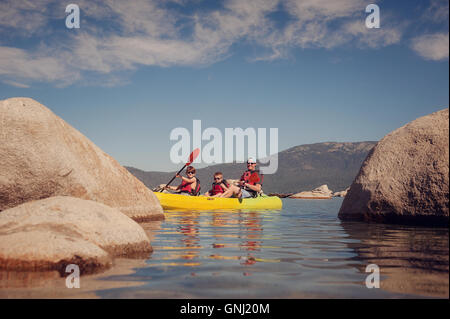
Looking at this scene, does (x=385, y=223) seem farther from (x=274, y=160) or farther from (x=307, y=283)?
(x=274, y=160)

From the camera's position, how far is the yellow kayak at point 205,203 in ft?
46.8

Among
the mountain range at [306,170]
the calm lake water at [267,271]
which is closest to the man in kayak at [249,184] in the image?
the calm lake water at [267,271]

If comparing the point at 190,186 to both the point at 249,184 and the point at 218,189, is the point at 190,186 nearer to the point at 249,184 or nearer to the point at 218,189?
the point at 218,189

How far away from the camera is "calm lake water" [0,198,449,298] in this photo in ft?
10.4

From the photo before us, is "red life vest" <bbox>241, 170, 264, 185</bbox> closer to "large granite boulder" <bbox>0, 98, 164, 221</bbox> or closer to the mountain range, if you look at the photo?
"large granite boulder" <bbox>0, 98, 164, 221</bbox>

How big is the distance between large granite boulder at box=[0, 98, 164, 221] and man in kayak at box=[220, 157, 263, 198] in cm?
846

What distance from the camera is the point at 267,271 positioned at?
3963 mm

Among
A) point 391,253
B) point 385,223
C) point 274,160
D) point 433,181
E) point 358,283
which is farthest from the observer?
point 274,160

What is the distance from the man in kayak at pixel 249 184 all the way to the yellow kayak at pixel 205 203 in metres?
0.37

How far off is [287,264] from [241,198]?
11793 mm

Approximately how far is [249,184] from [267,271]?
12958 mm

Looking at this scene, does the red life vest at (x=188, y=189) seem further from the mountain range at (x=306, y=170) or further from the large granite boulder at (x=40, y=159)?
the mountain range at (x=306, y=170)

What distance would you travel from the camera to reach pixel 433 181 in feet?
27.3
